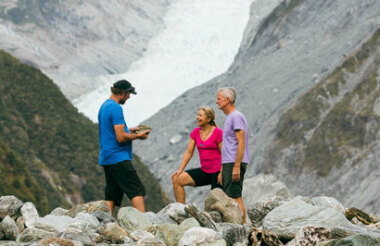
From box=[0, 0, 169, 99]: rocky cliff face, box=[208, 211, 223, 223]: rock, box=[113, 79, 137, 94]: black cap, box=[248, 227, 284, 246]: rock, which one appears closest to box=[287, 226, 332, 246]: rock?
box=[248, 227, 284, 246]: rock

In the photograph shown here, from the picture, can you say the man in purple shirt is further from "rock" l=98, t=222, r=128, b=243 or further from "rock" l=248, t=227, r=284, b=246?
"rock" l=248, t=227, r=284, b=246

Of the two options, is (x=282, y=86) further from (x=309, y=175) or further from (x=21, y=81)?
(x=21, y=81)

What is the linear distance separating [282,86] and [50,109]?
23.2 metres

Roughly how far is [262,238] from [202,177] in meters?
2.68

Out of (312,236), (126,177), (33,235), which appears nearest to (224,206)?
(126,177)

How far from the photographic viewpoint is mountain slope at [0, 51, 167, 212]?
35.3 metres

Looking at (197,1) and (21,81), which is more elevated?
(197,1)

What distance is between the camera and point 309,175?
44375mm

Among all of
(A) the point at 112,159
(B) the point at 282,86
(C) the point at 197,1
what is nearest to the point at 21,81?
(B) the point at 282,86

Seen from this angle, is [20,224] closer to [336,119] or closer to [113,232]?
[113,232]

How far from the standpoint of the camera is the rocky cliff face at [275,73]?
54688 millimetres

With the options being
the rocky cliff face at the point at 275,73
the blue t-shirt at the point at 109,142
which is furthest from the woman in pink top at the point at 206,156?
the rocky cliff face at the point at 275,73

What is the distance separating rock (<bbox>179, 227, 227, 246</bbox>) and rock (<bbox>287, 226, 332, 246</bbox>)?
2.24 feet

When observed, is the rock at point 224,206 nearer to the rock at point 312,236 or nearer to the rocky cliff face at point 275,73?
the rock at point 312,236
